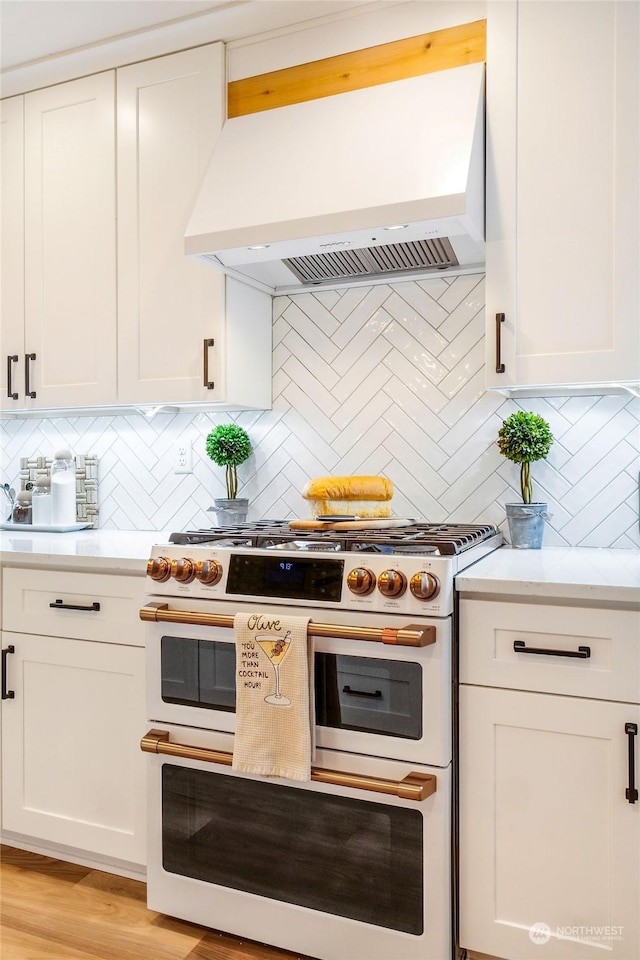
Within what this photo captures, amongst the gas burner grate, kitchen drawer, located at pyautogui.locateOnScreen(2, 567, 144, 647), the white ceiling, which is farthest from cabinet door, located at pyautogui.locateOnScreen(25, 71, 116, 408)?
the gas burner grate

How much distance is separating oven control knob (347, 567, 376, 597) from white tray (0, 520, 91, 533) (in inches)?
58.5

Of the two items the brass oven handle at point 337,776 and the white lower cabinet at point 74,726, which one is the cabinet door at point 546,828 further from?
the white lower cabinet at point 74,726

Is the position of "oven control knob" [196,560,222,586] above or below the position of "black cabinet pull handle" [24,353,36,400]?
below

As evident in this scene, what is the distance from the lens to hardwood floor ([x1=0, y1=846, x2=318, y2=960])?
5.68 ft

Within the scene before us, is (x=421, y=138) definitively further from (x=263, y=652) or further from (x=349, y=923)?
(x=349, y=923)

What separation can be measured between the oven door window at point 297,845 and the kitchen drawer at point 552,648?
37 centimetres

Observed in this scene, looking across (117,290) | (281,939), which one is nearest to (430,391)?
(117,290)

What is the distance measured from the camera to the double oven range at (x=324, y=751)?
156 cm

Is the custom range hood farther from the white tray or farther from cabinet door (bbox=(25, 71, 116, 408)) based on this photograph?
the white tray

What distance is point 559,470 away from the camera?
85.0 inches

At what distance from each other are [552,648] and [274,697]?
A: 62 cm

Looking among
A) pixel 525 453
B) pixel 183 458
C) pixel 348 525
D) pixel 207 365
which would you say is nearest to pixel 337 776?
pixel 348 525

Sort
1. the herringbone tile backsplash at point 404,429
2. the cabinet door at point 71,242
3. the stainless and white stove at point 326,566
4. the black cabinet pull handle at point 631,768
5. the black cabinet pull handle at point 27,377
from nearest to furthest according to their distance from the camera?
the black cabinet pull handle at point 631,768 → the stainless and white stove at point 326,566 → the herringbone tile backsplash at point 404,429 → the cabinet door at point 71,242 → the black cabinet pull handle at point 27,377

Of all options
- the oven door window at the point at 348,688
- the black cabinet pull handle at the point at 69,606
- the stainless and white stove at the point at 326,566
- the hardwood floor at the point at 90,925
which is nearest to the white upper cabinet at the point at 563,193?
the stainless and white stove at the point at 326,566
